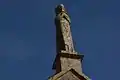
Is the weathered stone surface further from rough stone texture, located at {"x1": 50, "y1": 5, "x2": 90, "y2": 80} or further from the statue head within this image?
the statue head

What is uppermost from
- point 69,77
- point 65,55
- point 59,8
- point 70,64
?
point 59,8

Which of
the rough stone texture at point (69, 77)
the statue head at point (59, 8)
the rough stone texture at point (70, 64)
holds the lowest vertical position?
the rough stone texture at point (69, 77)

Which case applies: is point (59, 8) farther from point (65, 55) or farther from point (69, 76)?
point (69, 76)

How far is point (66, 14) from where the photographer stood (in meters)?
13.5

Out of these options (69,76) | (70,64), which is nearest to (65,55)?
(70,64)

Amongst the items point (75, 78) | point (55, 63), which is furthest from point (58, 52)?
point (75, 78)

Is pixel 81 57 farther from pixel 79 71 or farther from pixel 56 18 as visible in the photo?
pixel 56 18

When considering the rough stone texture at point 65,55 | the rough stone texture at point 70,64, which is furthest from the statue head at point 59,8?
the rough stone texture at point 70,64

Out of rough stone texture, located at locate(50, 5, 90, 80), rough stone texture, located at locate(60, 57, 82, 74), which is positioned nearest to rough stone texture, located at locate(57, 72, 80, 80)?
rough stone texture, located at locate(50, 5, 90, 80)

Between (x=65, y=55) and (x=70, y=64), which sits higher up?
(x=65, y=55)

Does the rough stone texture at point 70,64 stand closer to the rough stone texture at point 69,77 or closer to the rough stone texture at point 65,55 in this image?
the rough stone texture at point 65,55

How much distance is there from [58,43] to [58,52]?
564 millimetres

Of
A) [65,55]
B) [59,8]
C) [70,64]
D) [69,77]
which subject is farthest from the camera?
[59,8]

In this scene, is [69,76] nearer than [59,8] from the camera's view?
Yes
